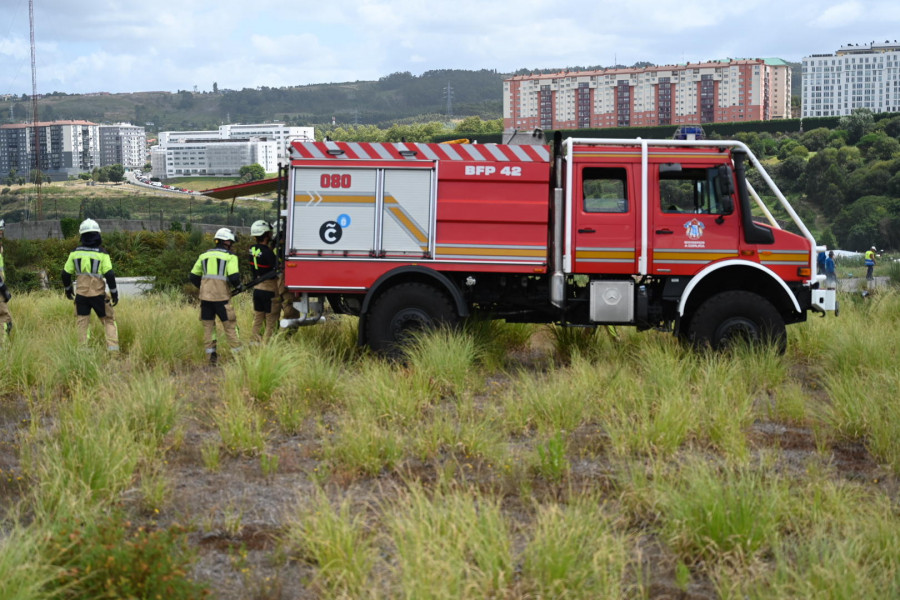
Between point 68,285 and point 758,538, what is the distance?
888 cm

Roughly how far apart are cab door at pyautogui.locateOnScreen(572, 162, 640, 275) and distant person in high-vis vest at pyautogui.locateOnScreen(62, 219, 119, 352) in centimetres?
539

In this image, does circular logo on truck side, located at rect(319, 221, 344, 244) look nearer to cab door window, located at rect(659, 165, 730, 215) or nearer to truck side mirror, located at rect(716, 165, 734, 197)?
cab door window, located at rect(659, 165, 730, 215)

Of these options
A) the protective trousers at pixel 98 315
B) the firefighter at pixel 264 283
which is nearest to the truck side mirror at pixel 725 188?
the firefighter at pixel 264 283

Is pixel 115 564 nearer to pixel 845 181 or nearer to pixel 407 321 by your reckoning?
pixel 407 321

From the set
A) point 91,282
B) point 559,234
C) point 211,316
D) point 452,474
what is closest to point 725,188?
point 559,234

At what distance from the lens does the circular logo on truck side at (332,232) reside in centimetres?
1063

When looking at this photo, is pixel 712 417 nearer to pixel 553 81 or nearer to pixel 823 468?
pixel 823 468

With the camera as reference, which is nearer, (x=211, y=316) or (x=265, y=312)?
(x=211, y=316)

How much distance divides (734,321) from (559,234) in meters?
2.05

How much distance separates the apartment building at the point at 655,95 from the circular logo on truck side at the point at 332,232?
160 meters

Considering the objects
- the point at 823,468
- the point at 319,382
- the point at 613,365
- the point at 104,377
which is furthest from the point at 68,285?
the point at 823,468

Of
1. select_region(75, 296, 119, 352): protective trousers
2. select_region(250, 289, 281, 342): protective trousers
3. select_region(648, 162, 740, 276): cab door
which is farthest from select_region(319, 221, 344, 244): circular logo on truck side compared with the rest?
select_region(648, 162, 740, 276): cab door

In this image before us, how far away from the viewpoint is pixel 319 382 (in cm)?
909

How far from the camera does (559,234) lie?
10.4 meters
